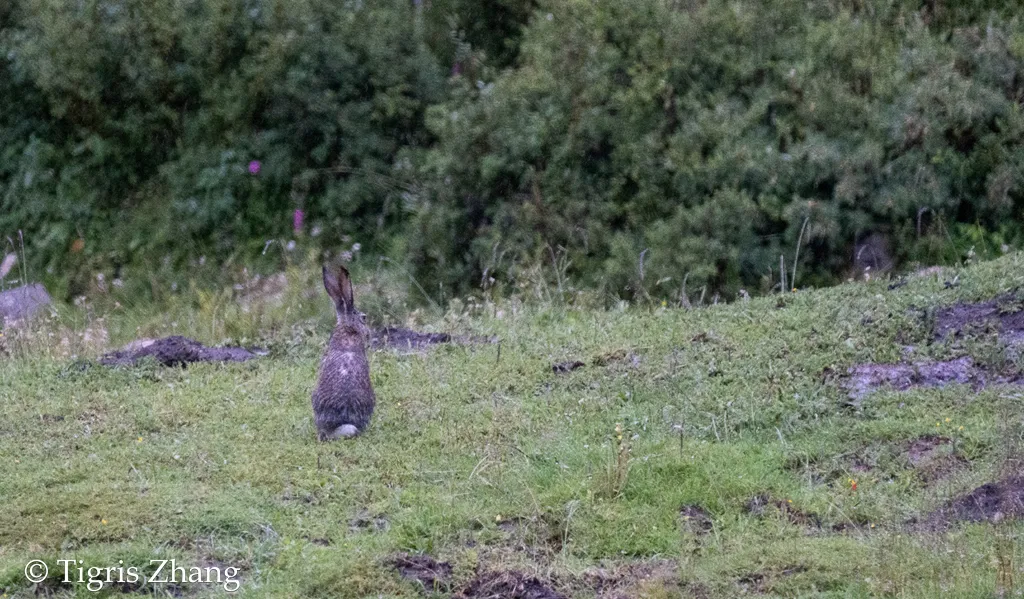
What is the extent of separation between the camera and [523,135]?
12.2 m

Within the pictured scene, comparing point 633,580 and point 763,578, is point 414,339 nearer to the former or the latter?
point 633,580

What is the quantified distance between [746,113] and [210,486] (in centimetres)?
694

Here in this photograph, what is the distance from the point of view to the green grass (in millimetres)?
5086

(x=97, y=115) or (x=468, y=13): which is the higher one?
(x=468, y=13)

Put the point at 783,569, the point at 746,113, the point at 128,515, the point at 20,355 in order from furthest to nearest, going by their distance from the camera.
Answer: the point at 746,113
the point at 20,355
the point at 128,515
the point at 783,569

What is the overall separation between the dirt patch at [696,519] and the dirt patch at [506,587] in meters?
0.85

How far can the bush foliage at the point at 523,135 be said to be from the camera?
10875mm

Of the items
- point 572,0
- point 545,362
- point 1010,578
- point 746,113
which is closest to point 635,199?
point 746,113

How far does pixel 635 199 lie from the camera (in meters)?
11.9

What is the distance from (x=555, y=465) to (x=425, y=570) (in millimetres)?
1122

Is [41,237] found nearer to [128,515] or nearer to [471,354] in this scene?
[471,354]

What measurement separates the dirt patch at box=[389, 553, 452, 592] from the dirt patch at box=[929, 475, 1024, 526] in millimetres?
2043

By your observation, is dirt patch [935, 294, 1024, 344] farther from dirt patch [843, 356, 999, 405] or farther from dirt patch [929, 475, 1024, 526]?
dirt patch [929, 475, 1024, 526]

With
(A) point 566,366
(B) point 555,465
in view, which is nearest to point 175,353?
(A) point 566,366
